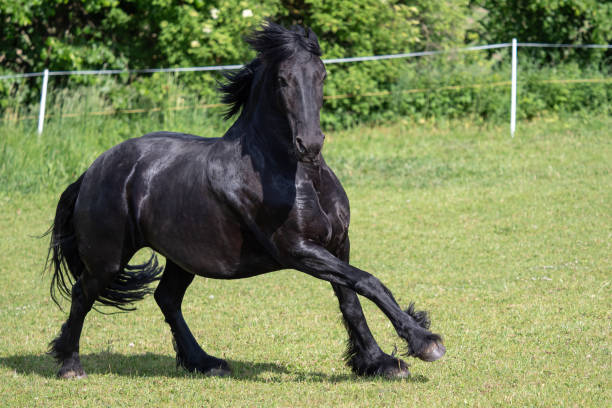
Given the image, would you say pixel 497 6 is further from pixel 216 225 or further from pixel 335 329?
pixel 216 225

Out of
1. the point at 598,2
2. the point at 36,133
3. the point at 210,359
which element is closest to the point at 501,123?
the point at 598,2

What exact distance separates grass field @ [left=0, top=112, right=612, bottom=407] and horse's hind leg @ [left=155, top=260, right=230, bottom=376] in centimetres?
15

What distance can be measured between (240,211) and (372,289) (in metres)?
1.03

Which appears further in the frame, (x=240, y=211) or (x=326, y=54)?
(x=326, y=54)

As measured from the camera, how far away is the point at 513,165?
14688mm

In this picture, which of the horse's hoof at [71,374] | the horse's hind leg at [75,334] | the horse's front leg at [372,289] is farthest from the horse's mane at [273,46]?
the horse's hoof at [71,374]

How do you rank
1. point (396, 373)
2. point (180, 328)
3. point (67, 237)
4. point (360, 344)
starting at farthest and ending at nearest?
point (67, 237) → point (180, 328) → point (360, 344) → point (396, 373)

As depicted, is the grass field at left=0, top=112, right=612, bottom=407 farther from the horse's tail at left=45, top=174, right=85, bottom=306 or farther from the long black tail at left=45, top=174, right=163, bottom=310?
the horse's tail at left=45, top=174, right=85, bottom=306

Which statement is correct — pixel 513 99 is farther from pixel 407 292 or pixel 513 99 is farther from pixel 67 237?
pixel 67 237

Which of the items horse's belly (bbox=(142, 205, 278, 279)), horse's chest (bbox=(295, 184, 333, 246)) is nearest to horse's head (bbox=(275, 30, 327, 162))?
horse's chest (bbox=(295, 184, 333, 246))

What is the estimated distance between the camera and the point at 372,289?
16.7 ft

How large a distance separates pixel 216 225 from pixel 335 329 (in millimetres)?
2074

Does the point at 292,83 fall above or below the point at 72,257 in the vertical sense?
above

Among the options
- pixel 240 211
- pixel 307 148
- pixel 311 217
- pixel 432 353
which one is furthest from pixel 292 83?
pixel 432 353
